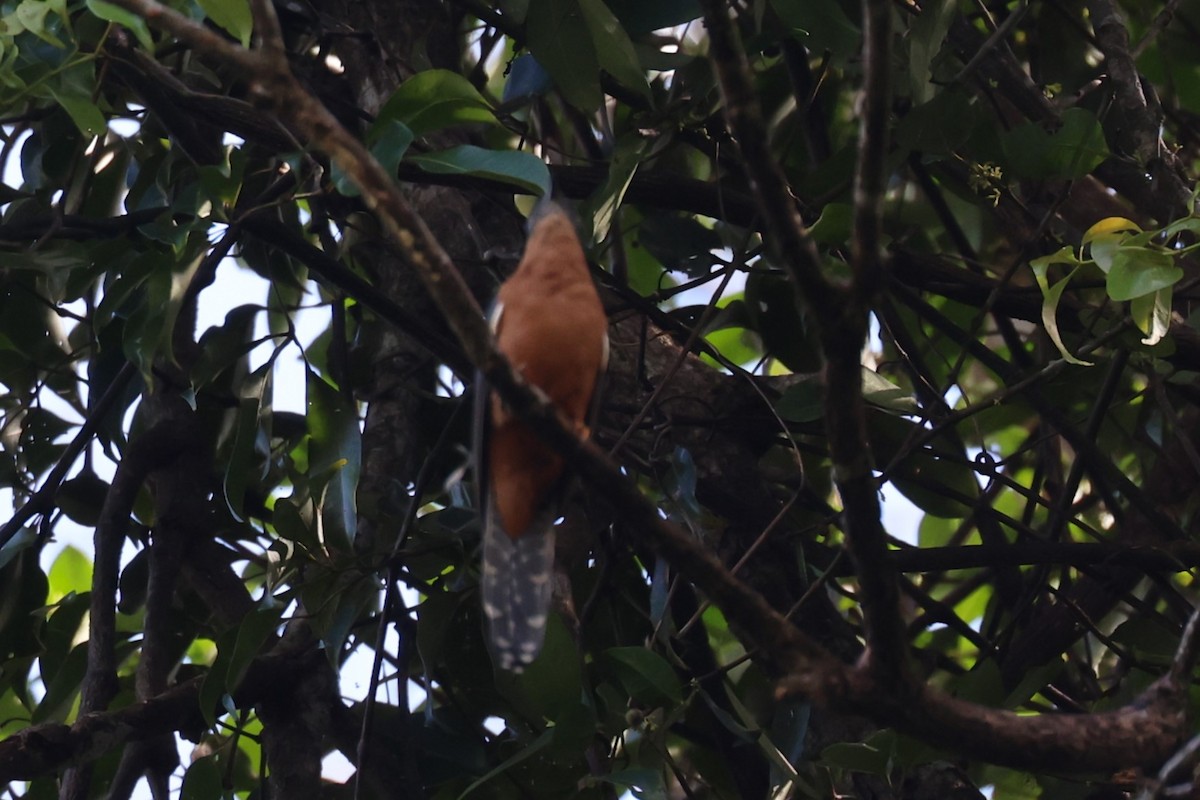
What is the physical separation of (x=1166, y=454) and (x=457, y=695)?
1.71m

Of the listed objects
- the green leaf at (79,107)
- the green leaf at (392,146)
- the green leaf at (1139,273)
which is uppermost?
the green leaf at (79,107)

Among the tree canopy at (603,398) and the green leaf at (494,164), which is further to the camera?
the tree canopy at (603,398)

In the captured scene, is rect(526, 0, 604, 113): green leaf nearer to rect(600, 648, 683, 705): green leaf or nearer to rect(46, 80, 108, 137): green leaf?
rect(46, 80, 108, 137): green leaf

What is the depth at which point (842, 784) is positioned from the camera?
2297 millimetres

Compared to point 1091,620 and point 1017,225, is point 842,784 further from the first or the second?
point 1017,225

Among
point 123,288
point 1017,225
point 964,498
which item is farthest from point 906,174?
point 123,288

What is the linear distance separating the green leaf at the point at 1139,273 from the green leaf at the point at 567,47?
93 centimetres

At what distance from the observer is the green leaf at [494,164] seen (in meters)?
1.83

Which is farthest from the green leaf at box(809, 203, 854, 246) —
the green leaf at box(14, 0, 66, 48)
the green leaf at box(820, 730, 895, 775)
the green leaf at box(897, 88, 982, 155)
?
the green leaf at box(14, 0, 66, 48)

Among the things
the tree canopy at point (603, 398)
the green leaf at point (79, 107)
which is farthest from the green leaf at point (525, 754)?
the green leaf at point (79, 107)

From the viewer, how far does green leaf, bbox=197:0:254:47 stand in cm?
178

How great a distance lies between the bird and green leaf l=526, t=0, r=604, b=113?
238mm

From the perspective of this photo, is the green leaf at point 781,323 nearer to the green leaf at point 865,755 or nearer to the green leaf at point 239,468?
the green leaf at point 865,755

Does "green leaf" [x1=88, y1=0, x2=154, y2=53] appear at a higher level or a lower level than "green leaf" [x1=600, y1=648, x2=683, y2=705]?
higher
